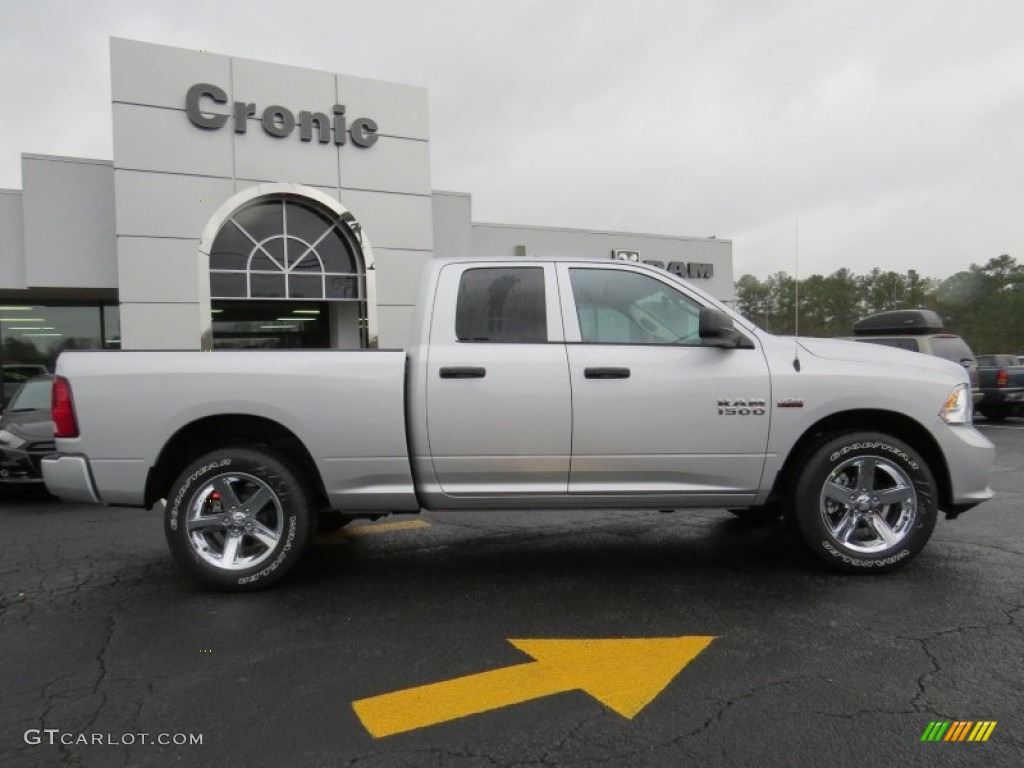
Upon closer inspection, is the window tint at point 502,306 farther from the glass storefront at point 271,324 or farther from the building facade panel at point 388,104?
the building facade panel at point 388,104

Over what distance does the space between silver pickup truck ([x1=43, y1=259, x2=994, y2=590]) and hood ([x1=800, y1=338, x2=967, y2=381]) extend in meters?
0.05

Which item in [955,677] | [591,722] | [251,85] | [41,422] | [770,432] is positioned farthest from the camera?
[251,85]

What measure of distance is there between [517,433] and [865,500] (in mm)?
2102

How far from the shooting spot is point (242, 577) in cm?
400

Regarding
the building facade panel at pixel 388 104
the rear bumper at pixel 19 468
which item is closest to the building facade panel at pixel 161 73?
the building facade panel at pixel 388 104

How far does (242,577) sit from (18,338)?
1670cm

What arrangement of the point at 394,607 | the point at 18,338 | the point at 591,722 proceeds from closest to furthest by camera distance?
the point at 591,722 < the point at 394,607 < the point at 18,338

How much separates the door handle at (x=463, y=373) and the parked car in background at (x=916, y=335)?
32.6 ft

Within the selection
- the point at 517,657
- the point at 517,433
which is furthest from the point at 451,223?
the point at 517,657

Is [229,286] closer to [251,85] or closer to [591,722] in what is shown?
[251,85]

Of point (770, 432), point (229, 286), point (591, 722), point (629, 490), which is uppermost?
point (229, 286)

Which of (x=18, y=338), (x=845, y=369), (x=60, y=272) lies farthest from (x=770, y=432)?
(x=18, y=338)

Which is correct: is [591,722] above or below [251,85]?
below

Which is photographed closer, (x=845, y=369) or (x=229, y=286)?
(x=845, y=369)
